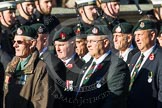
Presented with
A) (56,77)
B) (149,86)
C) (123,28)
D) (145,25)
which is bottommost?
(149,86)

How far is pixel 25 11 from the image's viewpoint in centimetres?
1174

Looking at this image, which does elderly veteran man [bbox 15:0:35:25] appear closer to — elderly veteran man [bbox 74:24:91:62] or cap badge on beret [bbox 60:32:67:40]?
elderly veteran man [bbox 74:24:91:62]

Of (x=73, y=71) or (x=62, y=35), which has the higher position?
(x=62, y=35)

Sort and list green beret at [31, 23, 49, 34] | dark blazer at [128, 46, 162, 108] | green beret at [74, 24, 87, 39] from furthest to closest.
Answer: green beret at [31, 23, 49, 34] < green beret at [74, 24, 87, 39] < dark blazer at [128, 46, 162, 108]

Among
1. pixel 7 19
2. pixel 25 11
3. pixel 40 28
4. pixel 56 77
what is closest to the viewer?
pixel 56 77

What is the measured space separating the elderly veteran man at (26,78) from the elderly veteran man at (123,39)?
1609 mm

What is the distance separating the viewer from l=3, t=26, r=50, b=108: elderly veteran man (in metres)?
8.98

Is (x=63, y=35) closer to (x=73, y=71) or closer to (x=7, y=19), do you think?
(x=73, y=71)

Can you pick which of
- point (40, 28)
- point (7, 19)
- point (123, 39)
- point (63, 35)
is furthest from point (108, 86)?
point (7, 19)

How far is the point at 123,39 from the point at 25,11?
2068 mm

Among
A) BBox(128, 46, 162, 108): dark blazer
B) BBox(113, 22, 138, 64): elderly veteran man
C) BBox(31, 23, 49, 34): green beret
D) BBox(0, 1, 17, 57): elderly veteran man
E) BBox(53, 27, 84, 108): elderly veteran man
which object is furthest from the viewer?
BBox(0, 1, 17, 57): elderly veteran man

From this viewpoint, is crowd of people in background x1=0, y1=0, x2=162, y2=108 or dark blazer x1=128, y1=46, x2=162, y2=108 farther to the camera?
dark blazer x1=128, y1=46, x2=162, y2=108

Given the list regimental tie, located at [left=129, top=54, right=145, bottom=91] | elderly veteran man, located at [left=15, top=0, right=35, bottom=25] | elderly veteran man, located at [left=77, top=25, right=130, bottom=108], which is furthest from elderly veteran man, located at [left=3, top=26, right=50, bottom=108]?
elderly veteran man, located at [left=15, top=0, right=35, bottom=25]

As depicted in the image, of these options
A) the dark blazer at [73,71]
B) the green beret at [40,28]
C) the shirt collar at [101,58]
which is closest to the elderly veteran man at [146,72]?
the shirt collar at [101,58]
